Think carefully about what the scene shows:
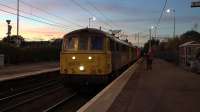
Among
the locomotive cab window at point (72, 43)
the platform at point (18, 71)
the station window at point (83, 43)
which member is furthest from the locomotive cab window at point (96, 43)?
the platform at point (18, 71)

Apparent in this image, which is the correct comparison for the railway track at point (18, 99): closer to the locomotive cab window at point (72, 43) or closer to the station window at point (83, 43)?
the locomotive cab window at point (72, 43)

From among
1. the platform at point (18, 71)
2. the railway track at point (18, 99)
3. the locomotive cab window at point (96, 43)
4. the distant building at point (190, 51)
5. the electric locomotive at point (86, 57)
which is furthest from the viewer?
the distant building at point (190, 51)

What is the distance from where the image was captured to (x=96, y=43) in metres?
18.3

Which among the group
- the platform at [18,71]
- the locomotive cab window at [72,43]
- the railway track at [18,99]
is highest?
the locomotive cab window at [72,43]

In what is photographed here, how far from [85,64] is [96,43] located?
1222 millimetres

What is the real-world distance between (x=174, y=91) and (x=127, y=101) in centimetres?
357

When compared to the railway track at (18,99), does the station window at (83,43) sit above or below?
above

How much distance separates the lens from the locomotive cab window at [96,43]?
18188 millimetres

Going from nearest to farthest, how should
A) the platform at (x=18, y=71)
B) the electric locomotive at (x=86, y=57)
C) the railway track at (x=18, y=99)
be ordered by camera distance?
the railway track at (x=18, y=99) → the electric locomotive at (x=86, y=57) → the platform at (x=18, y=71)

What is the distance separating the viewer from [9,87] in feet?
68.8

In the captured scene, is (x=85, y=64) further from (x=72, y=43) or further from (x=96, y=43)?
(x=72, y=43)

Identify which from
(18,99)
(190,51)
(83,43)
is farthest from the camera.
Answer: (190,51)

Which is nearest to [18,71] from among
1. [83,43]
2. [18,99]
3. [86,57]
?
[18,99]

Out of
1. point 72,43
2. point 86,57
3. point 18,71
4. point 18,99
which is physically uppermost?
point 72,43
